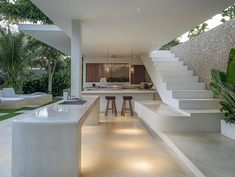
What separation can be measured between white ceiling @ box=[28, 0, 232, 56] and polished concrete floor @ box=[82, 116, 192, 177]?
9.09 ft

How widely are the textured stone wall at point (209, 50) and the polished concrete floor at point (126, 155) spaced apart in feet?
9.05

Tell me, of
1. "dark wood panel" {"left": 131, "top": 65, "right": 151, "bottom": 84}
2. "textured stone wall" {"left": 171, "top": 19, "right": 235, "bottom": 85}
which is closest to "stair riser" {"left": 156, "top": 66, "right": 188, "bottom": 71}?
"textured stone wall" {"left": 171, "top": 19, "right": 235, "bottom": 85}

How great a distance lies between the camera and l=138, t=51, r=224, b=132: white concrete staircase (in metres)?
6.27

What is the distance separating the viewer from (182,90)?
26.7ft

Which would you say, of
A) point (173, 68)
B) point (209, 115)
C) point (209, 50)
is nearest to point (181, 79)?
point (173, 68)

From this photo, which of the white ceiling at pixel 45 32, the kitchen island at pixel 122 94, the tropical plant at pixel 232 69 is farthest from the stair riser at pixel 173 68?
the tropical plant at pixel 232 69

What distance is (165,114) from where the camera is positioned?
6316 millimetres

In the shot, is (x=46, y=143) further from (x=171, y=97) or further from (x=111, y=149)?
(x=171, y=97)

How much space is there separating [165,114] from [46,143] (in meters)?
3.61

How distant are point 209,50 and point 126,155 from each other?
15.4 ft

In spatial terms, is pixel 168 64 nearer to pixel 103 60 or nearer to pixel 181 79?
pixel 181 79

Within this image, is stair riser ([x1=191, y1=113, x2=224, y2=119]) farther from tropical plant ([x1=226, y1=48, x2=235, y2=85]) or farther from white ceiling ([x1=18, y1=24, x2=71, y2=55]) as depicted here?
white ceiling ([x1=18, y1=24, x2=71, y2=55])

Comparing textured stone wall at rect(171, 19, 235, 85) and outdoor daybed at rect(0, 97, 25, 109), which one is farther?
outdoor daybed at rect(0, 97, 25, 109)

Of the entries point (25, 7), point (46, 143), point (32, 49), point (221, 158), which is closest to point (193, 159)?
point (221, 158)
